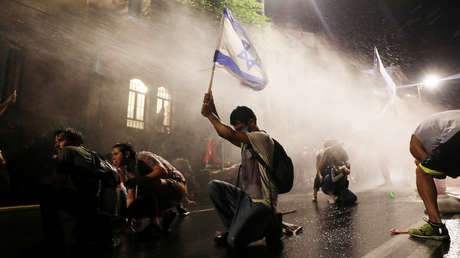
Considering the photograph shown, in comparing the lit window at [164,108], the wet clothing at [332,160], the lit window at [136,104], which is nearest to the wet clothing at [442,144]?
the wet clothing at [332,160]

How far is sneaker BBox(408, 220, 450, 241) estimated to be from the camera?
2.94 metres

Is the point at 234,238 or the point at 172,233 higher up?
the point at 234,238

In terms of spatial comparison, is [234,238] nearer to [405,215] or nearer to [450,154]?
[450,154]

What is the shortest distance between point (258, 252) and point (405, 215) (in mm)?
3413

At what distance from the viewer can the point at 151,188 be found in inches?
152

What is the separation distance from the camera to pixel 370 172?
21406 millimetres

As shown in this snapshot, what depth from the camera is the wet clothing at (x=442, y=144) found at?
283 centimetres

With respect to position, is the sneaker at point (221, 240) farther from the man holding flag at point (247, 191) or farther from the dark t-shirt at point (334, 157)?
the dark t-shirt at point (334, 157)

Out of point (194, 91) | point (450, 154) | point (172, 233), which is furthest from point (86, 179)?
point (194, 91)

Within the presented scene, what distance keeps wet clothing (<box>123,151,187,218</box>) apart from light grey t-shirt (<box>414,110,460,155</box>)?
10.4ft

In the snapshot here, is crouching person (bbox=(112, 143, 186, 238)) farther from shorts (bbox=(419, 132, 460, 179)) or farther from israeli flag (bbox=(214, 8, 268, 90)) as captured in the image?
shorts (bbox=(419, 132, 460, 179))

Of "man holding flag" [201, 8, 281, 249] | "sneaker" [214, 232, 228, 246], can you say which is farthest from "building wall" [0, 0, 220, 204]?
"man holding flag" [201, 8, 281, 249]

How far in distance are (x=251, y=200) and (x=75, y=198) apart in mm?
1820

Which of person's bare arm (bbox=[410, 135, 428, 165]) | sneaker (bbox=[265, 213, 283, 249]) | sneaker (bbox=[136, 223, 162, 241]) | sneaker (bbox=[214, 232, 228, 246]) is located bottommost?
sneaker (bbox=[136, 223, 162, 241])
